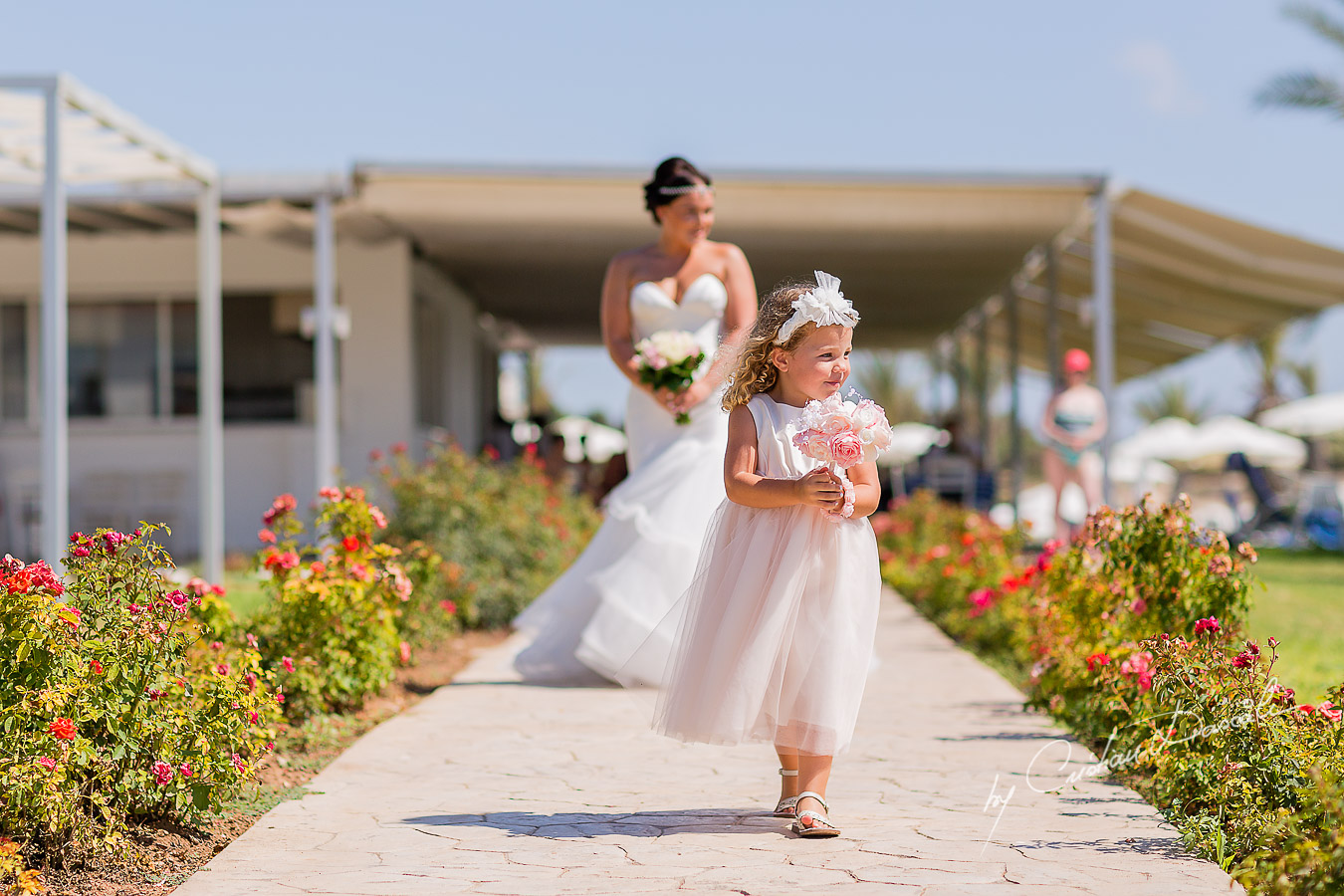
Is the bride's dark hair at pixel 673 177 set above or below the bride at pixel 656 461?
above

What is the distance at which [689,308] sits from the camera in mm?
6137

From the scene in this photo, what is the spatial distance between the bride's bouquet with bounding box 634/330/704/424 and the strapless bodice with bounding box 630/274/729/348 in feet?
0.37

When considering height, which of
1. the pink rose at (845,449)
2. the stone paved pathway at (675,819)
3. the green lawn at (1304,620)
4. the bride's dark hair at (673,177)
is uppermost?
the bride's dark hair at (673,177)

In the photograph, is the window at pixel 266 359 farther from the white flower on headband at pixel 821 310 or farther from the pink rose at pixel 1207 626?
the pink rose at pixel 1207 626

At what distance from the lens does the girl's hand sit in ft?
11.4

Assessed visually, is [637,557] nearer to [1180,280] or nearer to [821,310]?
[821,310]

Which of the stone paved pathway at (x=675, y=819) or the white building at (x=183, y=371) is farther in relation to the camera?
the white building at (x=183, y=371)

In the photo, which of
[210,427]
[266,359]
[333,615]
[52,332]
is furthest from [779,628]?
[266,359]

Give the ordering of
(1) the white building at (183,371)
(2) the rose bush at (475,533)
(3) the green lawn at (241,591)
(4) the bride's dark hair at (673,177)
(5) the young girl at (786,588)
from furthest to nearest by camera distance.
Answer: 1. (1) the white building at (183,371)
2. (3) the green lawn at (241,591)
3. (2) the rose bush at (475,533)
4. (4) the bride's dark hair at (673,177)
5. (5) the young girl at (786,588)

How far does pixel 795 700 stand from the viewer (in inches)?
142

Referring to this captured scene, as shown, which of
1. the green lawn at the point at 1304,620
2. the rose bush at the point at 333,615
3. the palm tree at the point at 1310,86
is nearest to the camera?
the rose bush at the point at 333,615

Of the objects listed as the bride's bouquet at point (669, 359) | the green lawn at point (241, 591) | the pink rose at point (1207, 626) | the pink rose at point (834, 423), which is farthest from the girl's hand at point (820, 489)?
Result: the green lawn at point (241, 591)

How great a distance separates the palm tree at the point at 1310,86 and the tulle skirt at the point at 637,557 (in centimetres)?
1227

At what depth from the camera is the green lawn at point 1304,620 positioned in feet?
21.2
